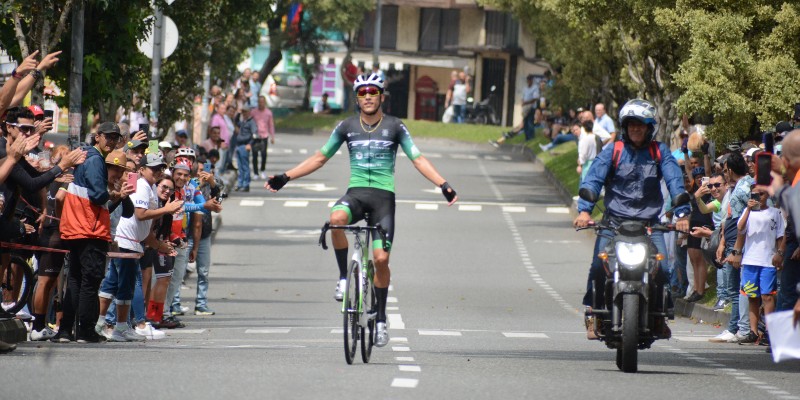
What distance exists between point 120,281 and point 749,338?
19.7 feet

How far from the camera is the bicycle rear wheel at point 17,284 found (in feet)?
52.1

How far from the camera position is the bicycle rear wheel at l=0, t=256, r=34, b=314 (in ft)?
52.1

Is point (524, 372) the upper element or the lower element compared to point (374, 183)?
lower

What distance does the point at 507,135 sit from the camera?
61.7 metres

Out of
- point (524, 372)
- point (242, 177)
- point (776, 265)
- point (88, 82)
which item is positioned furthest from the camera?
point (242, 177)

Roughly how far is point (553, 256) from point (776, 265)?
41.5 feet

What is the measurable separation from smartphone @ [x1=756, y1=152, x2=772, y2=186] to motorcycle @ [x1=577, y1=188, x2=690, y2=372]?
Result: 8.52 ft

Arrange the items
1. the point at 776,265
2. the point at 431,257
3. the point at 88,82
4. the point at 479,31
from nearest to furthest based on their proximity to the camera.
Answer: the point at 776,265
the point at 88,82
the point at 431,257
the point at 479,31

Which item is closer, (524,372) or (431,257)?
(524,372)

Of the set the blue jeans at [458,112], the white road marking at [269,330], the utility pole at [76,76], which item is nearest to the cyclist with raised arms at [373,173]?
the white road marking at [269,330]

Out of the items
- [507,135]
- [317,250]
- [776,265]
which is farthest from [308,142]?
[776,265]

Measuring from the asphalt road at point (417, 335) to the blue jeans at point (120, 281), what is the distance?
691 millimetres

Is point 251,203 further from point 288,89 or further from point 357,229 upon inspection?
point 288,89

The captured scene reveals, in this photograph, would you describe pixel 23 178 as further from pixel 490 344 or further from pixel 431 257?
pixel 431 257
